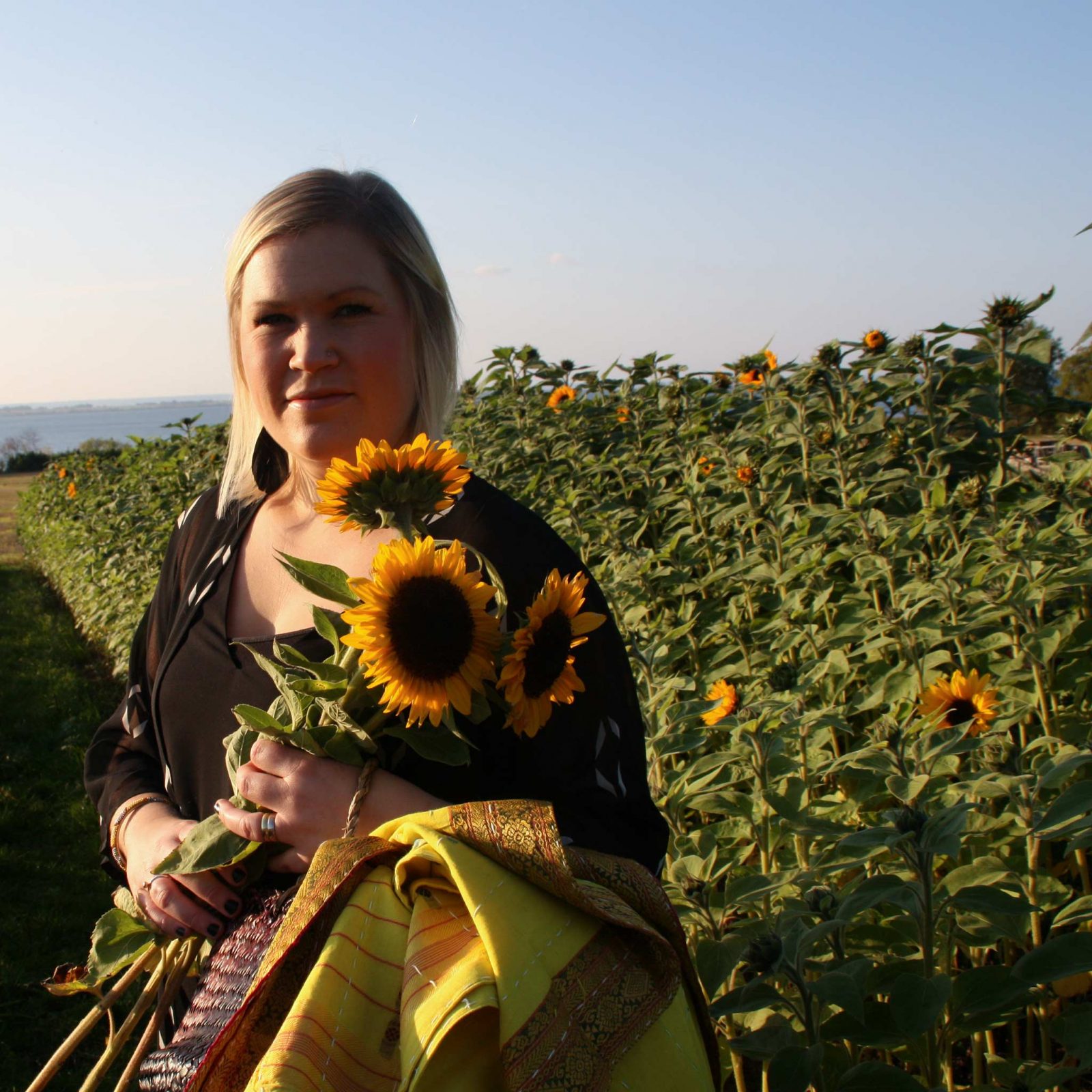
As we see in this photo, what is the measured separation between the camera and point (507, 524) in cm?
153

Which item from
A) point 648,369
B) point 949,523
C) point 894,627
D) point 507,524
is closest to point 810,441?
point 949,523

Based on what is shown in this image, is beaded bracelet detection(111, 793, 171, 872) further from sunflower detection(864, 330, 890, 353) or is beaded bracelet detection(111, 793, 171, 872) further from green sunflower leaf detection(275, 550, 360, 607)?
sunflower detection(864, 330, 890, 353)

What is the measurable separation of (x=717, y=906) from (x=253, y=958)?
0.83m

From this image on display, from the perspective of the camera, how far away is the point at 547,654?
4.05ft

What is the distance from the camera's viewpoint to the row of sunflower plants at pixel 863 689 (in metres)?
1.41

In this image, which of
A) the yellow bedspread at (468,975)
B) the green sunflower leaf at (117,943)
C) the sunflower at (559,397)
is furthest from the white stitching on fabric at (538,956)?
the sunflower at (559,397)

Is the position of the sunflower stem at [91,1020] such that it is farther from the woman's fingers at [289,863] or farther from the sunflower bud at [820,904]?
the sunflower bud at [820,904]

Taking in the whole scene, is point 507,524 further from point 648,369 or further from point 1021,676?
point 648,369

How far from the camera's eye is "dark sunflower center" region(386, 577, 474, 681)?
1.17m

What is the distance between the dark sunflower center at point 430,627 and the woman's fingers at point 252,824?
28 centimetres

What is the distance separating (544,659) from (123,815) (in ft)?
3.00

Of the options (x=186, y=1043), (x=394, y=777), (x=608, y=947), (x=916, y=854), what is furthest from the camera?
(x=916, y=854)

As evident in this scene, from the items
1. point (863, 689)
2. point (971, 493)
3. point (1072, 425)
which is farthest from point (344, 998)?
point (1072, 425)

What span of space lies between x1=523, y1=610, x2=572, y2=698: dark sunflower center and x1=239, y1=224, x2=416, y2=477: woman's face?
59 centimetres
